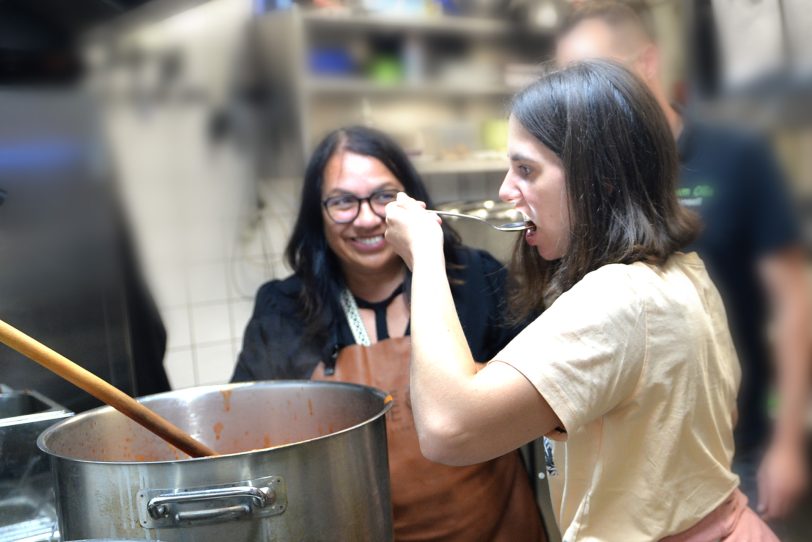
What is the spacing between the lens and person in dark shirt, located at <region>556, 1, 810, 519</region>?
1040 mm

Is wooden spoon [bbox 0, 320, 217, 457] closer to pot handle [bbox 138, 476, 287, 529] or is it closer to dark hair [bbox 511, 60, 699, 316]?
pot handle [bbox 138, 476, 287, 529]

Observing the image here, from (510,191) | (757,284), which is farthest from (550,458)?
(757,284)

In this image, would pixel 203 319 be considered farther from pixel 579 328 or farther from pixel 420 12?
pixel 579 328

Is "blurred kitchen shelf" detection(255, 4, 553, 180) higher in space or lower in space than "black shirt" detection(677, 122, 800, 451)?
higher

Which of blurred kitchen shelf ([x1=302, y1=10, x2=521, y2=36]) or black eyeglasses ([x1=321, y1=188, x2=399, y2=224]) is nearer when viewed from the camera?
black eyeglasses ([x1=321, y1=188, x2=399, y2=224])

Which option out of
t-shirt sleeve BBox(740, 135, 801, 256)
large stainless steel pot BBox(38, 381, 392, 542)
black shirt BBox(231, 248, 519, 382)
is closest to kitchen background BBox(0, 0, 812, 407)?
black shirt BBox(231, 248, 519, 382)

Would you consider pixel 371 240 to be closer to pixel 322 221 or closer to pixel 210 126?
pixel 322 221

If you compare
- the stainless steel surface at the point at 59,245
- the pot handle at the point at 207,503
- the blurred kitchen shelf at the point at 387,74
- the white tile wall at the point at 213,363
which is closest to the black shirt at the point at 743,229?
the pot handle at the point at 207,503

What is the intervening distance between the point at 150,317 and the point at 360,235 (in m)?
0.62

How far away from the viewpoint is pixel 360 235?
1.31 meters

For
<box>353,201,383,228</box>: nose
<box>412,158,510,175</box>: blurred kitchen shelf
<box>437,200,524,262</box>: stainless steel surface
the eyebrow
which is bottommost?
<box>437,200,524,262</box>: stainless steel surface

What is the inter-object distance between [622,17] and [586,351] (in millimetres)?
927

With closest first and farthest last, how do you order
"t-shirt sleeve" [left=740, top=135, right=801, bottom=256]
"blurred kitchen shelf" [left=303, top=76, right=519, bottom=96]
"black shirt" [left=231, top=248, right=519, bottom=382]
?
"t-shirt sleeve" [left=740, top=135, right=801, bottom=256] < "black shirt" [left=231, top=248, right=519, bottom=382] < "blurred kitchen shelf" [left=303, top=76, right=519, bottom=96]

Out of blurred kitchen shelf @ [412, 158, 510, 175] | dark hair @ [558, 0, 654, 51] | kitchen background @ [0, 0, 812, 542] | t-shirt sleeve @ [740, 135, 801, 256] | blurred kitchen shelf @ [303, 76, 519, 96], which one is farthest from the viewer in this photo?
blurred kitchen shelf @ [412, 158, 510, 175]
